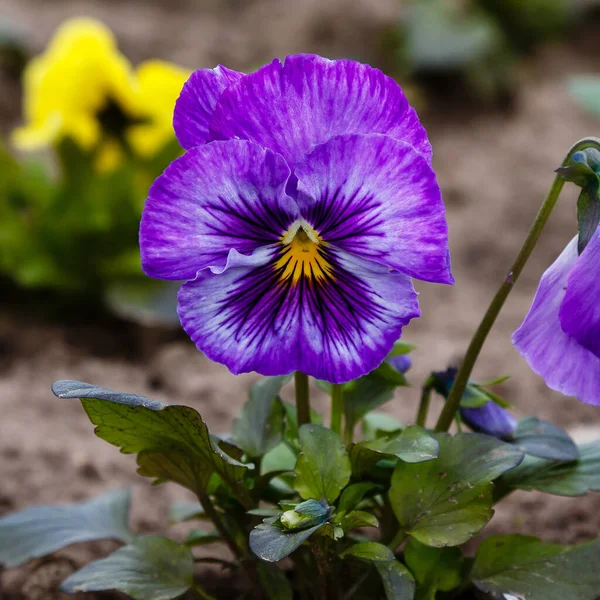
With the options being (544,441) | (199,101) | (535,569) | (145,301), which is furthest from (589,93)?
(199,101)

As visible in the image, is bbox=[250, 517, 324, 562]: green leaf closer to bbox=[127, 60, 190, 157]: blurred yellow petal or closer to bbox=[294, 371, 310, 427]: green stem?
bbox=[294, 371, 310, 427]: green stem

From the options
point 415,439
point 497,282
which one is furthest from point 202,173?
point 497,282

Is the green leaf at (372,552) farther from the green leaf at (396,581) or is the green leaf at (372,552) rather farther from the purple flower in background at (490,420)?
the purple flower in background at (490,420)

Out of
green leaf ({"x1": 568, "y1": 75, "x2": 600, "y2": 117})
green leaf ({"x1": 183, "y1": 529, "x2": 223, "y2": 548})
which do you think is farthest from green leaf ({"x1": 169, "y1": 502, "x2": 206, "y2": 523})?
green leaf ({"x1": 568, "y1": 75, "x2": 600, "y2": 117})

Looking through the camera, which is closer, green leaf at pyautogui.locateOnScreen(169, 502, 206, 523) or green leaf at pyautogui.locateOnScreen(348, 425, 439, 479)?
green leaf at pyautogui.locateOnScreen(348, 425, 439, 479)

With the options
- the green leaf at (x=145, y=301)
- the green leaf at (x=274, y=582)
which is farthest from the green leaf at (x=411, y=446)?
the green leaf at (x=145, y=301)

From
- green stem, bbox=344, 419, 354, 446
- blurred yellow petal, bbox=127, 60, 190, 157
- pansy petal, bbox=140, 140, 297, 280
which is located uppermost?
blurred yellow petal, bbox=127, 60, 190, 157

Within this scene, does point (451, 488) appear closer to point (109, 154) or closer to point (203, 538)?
point (203, 538)
